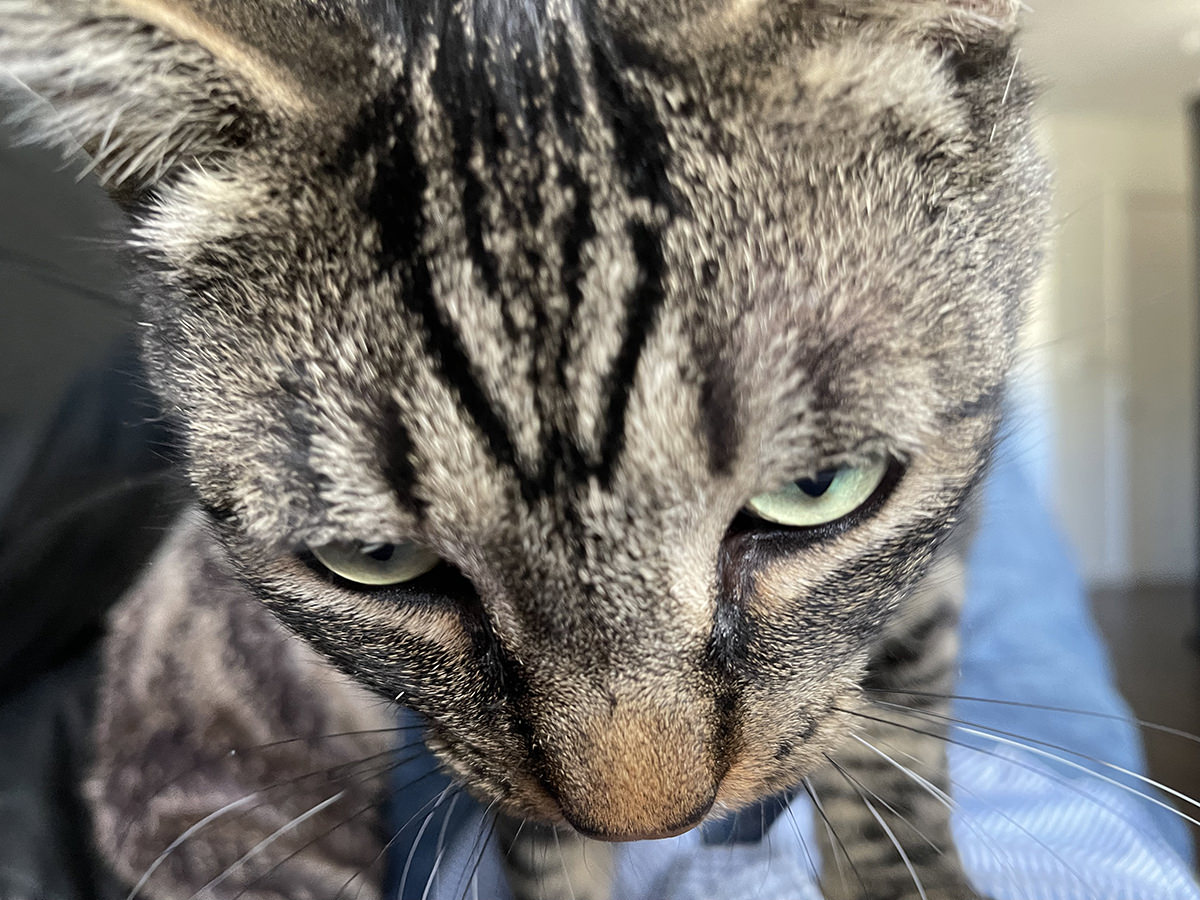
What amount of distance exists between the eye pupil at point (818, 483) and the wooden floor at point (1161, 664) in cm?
61

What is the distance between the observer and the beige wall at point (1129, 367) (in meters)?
1.05

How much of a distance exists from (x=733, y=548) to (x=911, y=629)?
413 mm

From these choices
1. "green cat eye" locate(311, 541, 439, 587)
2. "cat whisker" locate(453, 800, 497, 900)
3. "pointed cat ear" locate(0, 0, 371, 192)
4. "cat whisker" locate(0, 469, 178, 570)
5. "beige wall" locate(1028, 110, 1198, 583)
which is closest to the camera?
"pointed cat ear" locate(0, 0, 371, 192)

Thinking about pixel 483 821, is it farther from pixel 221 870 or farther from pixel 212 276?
pixel 212 276

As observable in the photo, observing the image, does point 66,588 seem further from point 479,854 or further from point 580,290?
point 580,290

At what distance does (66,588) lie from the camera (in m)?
0.70

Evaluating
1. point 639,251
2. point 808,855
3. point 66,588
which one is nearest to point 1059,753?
point 808,855

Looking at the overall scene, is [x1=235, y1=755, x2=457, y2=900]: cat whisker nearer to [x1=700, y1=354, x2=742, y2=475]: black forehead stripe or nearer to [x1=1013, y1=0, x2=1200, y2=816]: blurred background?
[x1=700, y1=354, x2=742, y2=475]: black forehead stripe

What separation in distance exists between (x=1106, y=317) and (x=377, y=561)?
70 centimetres

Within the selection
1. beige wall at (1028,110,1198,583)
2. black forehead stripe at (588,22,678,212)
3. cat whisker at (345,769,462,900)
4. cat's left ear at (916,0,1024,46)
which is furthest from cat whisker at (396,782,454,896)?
beige wall at (1028,110,1198,583)

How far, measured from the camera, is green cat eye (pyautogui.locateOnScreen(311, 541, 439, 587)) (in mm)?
413

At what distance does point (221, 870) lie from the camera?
1.97ft

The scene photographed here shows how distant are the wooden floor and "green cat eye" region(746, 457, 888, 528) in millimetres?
585

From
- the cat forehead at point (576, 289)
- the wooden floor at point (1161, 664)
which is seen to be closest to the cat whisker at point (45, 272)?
the cat forehead at point (576, 289)
